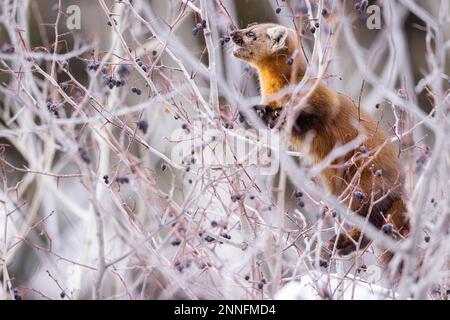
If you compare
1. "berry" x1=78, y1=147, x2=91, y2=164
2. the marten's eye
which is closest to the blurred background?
"berry" x1=78, y1=147, x2=91, y2=164

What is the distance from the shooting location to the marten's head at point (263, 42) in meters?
5.70

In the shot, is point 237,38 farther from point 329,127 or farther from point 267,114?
point 329,127

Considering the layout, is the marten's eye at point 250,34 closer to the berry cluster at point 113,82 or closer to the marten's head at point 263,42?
the marten's head at point 263,42

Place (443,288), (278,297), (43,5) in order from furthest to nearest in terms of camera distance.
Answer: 1. (43,5)
2. (443,288)
3. (278,297)

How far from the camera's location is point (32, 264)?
1043 centimetres

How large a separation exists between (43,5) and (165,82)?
732 cm

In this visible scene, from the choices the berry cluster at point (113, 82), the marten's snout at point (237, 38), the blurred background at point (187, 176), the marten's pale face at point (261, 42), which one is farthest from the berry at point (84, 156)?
the marten's pale face at point (261, 42)

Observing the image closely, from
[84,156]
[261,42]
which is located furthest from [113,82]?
[261,42]

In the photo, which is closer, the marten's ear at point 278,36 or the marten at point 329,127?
the marten at point 329,127

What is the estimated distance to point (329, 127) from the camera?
18.1 ft

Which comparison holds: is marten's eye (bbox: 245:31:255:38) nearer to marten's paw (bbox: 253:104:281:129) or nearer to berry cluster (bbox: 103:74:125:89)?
marten's paw (bbox: 253:104:281:129)

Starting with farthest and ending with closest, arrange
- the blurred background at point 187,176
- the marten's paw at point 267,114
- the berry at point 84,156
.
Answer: the marten's paw at point 267,114 < the blurred background at point 187,176 < the berry at point 84,156
